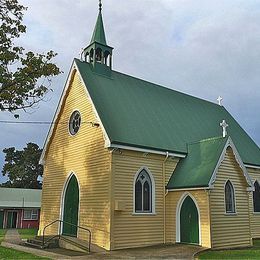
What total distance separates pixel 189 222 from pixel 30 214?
3714 cm

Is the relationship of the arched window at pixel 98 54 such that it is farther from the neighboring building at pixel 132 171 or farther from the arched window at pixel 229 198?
the arched window at pixel 229 198

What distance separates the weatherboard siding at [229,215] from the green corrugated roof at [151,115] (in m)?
3.01

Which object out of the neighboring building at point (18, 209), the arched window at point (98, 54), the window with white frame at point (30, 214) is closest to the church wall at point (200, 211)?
the arched window at point (98, 54)

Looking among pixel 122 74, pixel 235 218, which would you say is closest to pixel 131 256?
pixel 235 218

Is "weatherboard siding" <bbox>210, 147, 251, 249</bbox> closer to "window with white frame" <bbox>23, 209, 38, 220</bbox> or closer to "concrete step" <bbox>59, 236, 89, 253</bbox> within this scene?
"concrete step" <bbox>59, 236, 89, 253</bbox>

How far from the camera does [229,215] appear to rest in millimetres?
19594

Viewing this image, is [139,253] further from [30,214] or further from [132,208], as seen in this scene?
[30,214]

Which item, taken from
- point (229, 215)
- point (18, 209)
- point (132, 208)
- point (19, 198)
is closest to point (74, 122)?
point (132, 208)

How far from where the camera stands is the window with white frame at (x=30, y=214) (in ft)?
166

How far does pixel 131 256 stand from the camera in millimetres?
15289

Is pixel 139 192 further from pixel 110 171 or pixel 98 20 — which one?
pixel 98 20

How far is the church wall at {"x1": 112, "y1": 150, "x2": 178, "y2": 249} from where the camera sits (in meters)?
17.8

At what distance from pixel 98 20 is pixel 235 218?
16.9 metres

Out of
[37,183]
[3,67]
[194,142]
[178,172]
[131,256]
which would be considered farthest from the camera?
[37,183]
